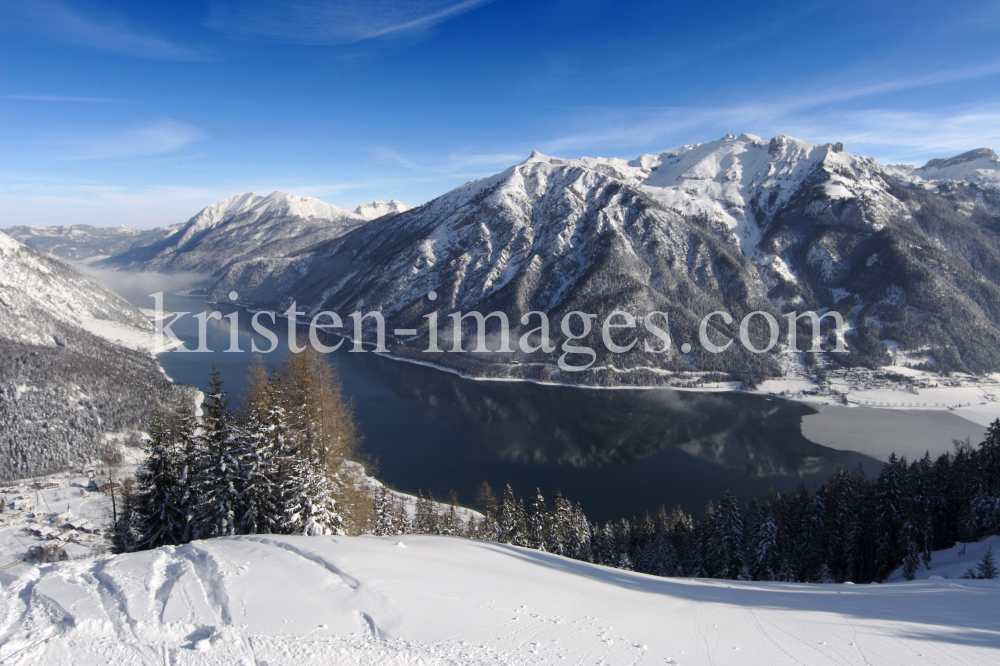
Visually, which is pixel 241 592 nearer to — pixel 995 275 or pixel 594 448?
pixel 594 448

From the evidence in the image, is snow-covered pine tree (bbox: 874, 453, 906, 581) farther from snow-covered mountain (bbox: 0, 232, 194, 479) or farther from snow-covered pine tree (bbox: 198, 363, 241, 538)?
snow-covered mountain (bbox: 0, 232, 194, 479)

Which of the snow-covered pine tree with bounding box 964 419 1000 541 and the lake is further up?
the snow-covered pine tree with bounding box 964 419 1000 541

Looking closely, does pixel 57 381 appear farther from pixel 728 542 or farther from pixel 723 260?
pixel 723 260

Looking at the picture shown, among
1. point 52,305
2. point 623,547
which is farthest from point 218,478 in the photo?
point 52,305

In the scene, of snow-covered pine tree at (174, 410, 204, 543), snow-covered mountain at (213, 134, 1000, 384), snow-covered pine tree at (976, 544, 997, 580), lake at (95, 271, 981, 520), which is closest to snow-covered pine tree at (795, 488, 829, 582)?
lake at (95, 271, 981, 520)

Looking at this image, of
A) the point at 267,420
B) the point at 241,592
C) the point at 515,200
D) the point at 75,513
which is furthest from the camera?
the point at 515,200

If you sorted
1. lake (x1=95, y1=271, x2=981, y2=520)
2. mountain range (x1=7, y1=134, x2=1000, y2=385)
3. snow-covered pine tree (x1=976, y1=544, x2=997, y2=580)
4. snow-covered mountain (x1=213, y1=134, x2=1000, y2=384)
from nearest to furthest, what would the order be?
snow-covered pine tree (x1=976, y1=544, x2=997, y2=580), lake (x1=95, y1=271, x2=981, y2=520), mountain range (x1=7, y1=134, x2=1000, y2=385), snow-covered mountain (x1=213, y1=134, x2=1000, y2=384)

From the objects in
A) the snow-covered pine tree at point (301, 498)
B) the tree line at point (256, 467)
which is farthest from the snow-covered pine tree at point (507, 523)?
the snow-covered pine tree at point (301, 498)

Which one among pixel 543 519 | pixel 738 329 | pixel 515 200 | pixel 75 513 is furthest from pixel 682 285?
pixel 75 513
